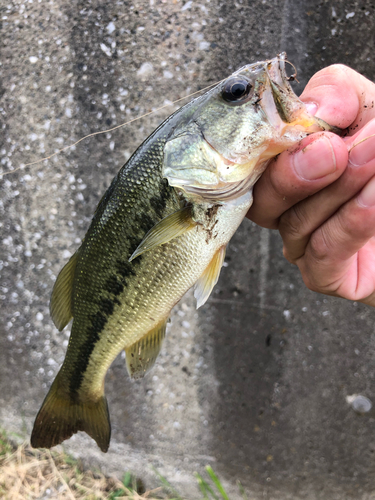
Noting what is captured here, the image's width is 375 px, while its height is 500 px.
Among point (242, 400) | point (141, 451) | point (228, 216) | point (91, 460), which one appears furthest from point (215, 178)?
point (91, 460)

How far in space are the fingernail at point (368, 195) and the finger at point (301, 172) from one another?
0.26 ft

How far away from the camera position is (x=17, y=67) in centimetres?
169

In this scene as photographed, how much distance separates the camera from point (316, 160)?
2.74ft

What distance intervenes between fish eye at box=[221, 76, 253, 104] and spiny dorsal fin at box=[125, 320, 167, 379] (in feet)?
2.42

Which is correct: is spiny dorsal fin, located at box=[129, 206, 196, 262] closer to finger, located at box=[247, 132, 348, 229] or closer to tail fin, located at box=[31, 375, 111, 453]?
finger, located at box=[247, 132, 348, 229]

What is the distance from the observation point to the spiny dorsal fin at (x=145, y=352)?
3.91ft

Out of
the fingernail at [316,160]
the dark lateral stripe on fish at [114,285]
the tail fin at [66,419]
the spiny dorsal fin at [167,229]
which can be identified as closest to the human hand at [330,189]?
the fingernail at [316,160]

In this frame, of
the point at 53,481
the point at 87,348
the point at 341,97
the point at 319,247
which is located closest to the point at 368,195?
the point at 319,247

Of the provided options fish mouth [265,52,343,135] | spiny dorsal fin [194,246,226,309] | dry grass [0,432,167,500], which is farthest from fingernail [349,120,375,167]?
dry grass [0,432,167,500]

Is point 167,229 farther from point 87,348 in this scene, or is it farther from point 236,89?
point 87,348

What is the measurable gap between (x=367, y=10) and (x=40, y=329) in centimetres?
221

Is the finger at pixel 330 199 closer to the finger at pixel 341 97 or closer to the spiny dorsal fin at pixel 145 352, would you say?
the finger at pixel 341 97

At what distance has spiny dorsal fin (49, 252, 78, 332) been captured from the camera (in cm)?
118

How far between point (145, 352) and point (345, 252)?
28.6 inches
